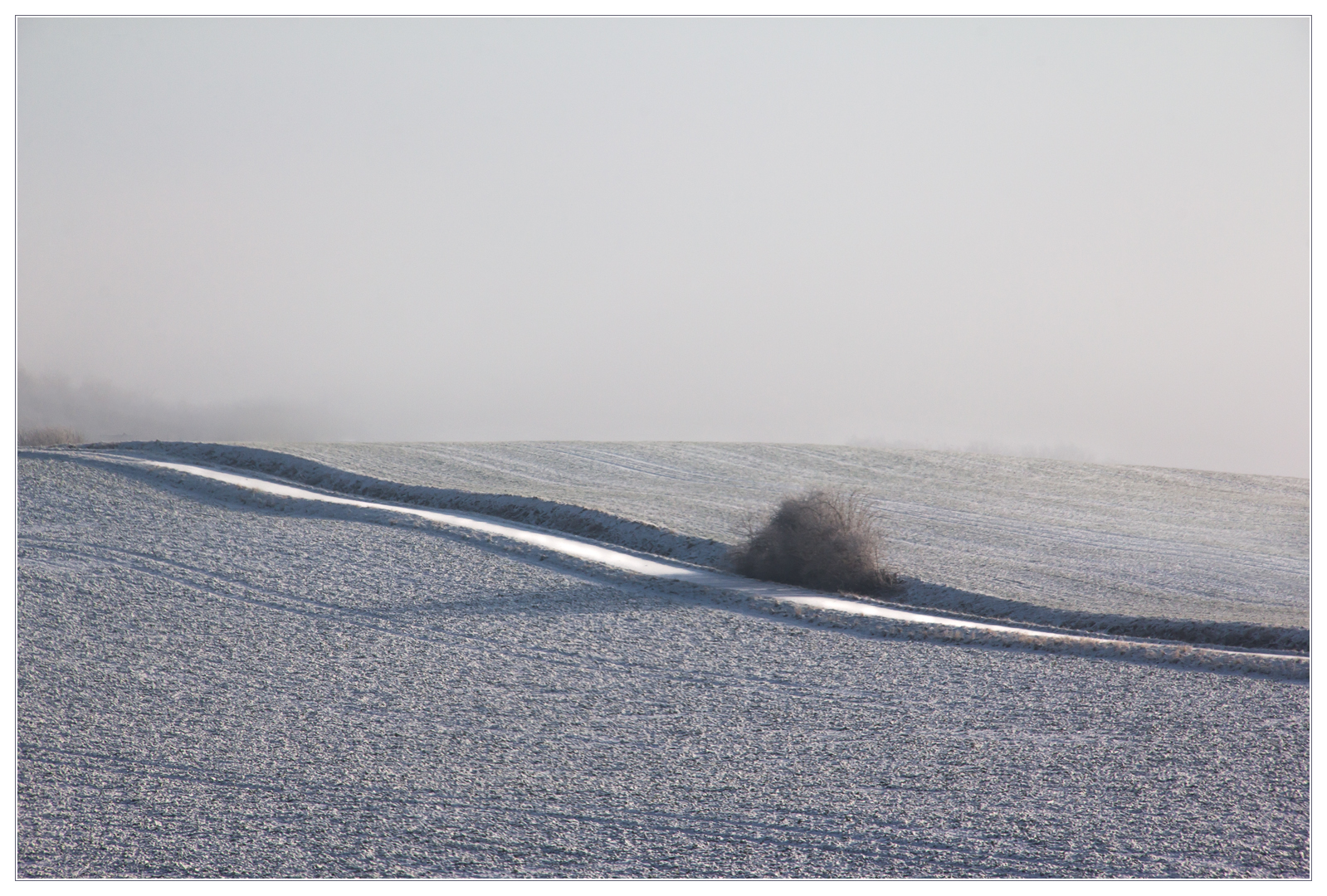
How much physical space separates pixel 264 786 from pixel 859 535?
9319mm

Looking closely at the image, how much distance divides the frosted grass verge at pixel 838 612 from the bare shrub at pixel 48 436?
9.39m

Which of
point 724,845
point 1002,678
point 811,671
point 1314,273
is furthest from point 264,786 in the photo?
point 1314,273

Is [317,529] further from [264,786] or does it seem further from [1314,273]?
[1314,273]

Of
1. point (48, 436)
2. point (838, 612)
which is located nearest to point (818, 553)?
point (838, 612)

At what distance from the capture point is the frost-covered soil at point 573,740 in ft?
17.1

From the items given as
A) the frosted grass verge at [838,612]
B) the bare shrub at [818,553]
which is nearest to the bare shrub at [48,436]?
the frosted grass verge at [838,612]

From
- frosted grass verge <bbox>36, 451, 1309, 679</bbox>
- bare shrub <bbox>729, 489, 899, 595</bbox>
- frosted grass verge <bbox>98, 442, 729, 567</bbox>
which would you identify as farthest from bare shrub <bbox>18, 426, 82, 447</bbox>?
bare shrub <bbox>729, 489, 899, 595</bbox>

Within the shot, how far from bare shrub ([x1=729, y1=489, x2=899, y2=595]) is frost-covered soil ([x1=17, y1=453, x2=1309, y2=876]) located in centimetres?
242

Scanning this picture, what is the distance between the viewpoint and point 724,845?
5230 millimetres

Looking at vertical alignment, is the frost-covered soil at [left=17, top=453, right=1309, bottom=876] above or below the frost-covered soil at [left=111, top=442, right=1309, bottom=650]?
below

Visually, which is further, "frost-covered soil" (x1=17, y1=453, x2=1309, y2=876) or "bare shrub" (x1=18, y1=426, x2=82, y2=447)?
"bare shrub" (x1=18, y1=426, x2=82, y2=447)

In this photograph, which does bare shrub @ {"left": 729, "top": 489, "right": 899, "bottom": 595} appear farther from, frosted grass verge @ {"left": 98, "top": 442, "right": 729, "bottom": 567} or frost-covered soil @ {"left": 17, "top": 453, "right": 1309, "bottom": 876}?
frost-covered soil @ {"left": 17, "top": 453, "right": 1309, "bottom": 876}

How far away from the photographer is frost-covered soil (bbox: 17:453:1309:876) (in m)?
5.21

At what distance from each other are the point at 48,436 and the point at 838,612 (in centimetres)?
2103
